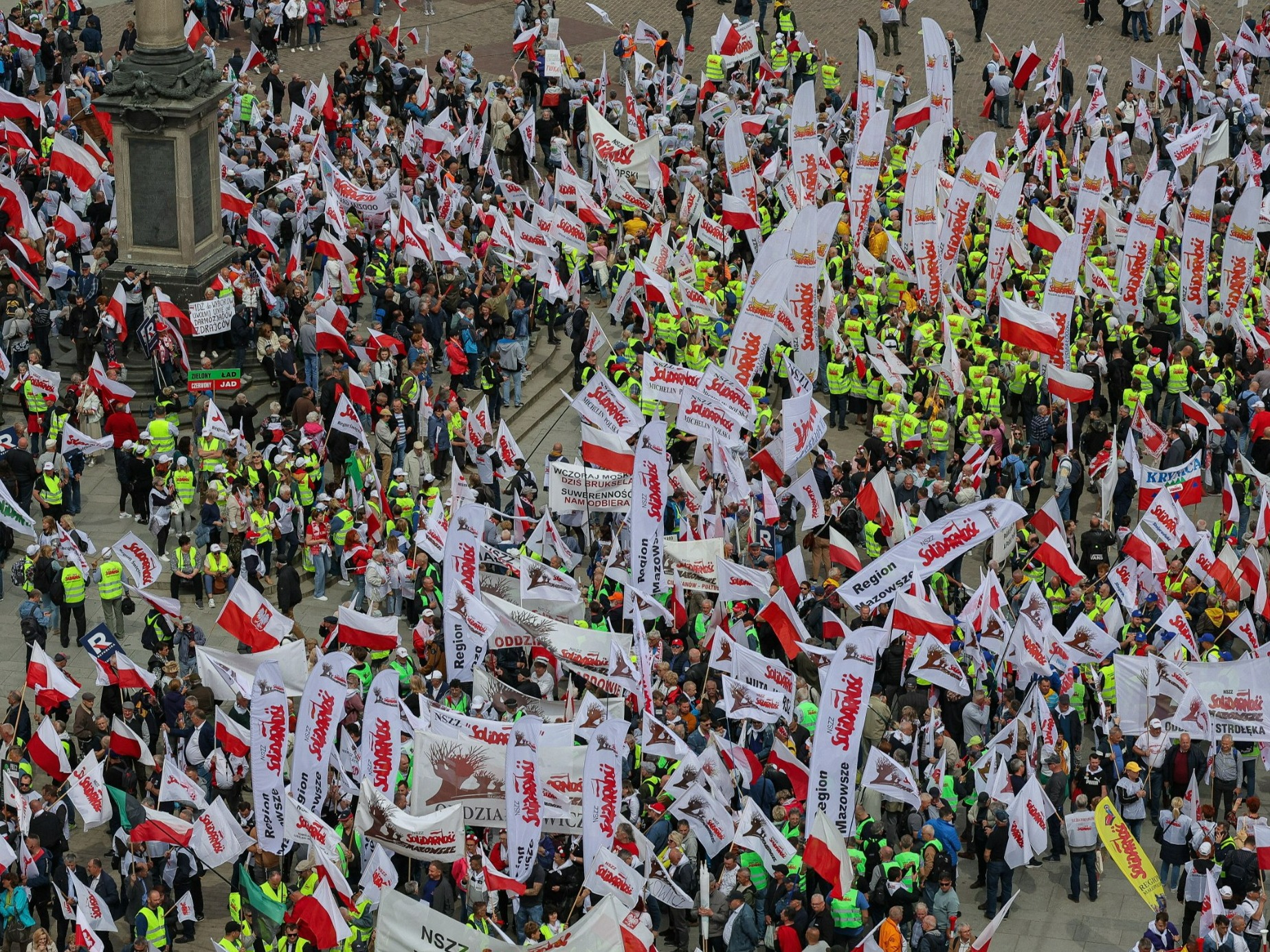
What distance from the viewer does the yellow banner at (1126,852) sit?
28.0m

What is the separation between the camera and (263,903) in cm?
2708

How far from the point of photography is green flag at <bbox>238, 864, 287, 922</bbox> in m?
27.0

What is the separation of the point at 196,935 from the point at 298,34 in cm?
3403

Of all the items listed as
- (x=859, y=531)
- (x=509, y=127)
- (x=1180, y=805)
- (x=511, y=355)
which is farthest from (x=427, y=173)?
(x=1180, y=805)

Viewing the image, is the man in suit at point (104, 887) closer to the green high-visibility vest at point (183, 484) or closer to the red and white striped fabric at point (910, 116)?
the green high-visibility vest at point (183, 484)

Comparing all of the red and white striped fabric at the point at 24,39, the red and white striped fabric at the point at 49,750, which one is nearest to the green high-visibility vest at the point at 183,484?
the red and white striped fabric at the point at 49,750

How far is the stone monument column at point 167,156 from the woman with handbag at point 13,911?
15.5 meters

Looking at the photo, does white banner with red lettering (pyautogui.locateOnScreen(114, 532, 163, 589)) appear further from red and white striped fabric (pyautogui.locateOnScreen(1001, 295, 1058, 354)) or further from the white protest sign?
red and white striped fabric (pyautogui.locateOnScreen(1001, 295, 1058, 354))

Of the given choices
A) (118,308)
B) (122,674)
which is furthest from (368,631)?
(118,308)

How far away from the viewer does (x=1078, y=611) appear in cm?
3272

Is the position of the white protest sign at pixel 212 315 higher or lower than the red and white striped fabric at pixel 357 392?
higher

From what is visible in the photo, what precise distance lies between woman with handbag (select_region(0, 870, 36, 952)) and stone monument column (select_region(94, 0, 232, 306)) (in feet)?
50.9

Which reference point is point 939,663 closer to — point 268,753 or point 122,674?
point 268,753

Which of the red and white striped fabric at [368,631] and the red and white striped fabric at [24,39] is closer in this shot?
the red and white striped fabric at [368,631]
